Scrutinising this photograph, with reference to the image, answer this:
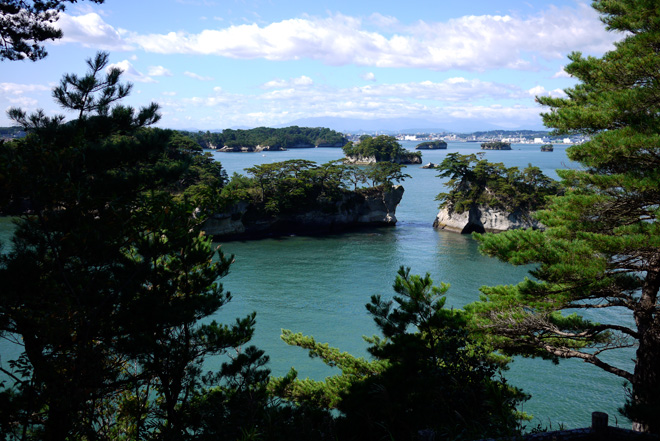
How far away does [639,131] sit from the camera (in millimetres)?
5969

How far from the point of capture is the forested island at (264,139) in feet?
370

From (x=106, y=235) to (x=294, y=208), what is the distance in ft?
105

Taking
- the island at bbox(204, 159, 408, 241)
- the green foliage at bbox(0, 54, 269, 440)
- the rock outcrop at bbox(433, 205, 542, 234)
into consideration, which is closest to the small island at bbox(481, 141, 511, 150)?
the island at bbox(204, 159, 408, 241)

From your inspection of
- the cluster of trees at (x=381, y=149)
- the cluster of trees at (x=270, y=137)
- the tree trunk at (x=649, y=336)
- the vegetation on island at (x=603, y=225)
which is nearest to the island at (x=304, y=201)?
the vegetation on island at (x=603, y=225)

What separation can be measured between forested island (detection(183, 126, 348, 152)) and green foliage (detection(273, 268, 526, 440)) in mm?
98012

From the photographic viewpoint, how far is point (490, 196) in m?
36.5

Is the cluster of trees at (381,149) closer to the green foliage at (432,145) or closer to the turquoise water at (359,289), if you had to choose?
the turquoise water at (359,289)

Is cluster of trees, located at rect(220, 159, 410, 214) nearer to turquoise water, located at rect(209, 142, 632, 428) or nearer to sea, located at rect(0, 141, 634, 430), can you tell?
sea, located at rect(0, 141, 634, 430)

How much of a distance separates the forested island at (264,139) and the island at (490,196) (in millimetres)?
73257

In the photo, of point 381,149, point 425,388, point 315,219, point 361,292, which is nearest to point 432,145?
point 381,149

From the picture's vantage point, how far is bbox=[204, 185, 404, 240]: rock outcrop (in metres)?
33.2

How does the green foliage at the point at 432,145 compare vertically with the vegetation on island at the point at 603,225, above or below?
above

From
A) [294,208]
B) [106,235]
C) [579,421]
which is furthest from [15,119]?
[294,208]

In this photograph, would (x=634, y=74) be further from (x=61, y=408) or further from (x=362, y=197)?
(x=362, y=197)
